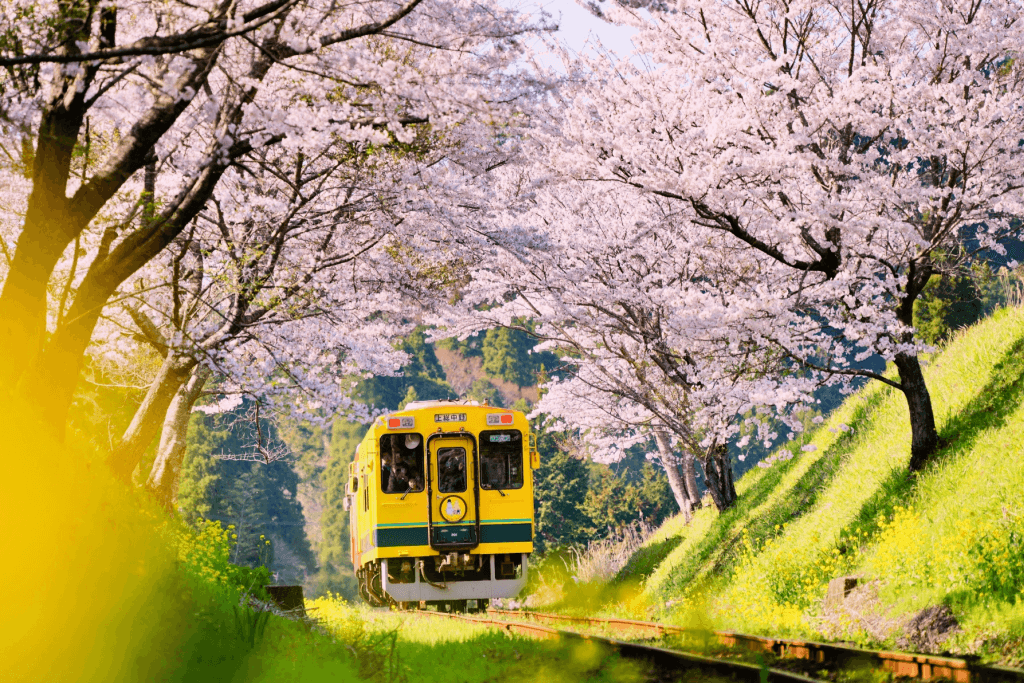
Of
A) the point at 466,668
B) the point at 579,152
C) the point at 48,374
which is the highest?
the point at 579,152

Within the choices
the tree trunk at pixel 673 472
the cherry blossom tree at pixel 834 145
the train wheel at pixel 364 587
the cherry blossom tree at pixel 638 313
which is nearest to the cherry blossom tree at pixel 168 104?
the cherry blossom tree at pixel 834 145

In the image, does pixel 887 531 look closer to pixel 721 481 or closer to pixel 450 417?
pixel 450 417

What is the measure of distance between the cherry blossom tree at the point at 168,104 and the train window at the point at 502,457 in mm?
4179

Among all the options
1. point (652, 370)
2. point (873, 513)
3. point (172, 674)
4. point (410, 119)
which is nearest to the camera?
point (172, 674)

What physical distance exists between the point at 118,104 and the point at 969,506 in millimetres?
9562

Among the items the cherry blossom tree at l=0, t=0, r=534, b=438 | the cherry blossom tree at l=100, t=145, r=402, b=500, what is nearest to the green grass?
the cherry blossom tree at l=0, t=0, r=534, b=438

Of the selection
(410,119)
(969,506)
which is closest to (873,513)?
(969,506)

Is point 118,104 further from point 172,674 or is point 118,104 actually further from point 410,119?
point 172,674

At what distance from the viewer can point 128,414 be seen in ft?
95.9

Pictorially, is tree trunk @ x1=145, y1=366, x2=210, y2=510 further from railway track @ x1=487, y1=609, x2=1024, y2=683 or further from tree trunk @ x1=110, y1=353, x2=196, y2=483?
railway track @ x1=487, y1=609, x2=1024, y2=683

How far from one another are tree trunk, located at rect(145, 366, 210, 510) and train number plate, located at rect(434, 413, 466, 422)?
137 inches

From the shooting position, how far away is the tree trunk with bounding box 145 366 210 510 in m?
12.4

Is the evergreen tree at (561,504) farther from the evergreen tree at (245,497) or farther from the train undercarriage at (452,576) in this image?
the train undercarriage at (452,576)

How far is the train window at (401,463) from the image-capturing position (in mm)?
13539
